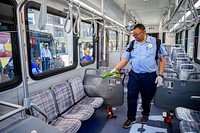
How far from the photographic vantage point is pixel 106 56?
527 centimetres

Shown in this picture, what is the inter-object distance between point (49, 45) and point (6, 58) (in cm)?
88

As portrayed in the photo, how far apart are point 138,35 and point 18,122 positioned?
181 centimetres

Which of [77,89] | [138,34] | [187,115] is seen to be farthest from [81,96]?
[187,115]

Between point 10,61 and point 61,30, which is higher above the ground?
point 61,30

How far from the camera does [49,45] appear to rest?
2568mm

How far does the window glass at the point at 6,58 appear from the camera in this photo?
170 cm

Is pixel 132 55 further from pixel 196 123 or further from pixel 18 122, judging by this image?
pixel 18 122

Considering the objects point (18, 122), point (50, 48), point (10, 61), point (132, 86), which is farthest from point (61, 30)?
point (18, 122)

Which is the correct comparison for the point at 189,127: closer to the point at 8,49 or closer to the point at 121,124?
the point at 121,124

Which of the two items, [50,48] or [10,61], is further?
[50,48]

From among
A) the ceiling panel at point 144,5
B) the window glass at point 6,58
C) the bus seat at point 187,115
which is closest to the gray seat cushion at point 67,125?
the window glass at point 6,58

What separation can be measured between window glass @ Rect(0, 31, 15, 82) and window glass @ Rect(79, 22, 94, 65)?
1827 millimetres

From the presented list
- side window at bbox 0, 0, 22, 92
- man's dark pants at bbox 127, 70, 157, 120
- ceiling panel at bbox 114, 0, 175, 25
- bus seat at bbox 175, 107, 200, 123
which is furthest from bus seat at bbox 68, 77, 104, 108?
ceiling panel at bbox 114, 0, 175, 25

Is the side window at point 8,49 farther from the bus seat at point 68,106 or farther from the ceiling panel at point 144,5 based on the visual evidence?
the ceiling panel at point 144,5
